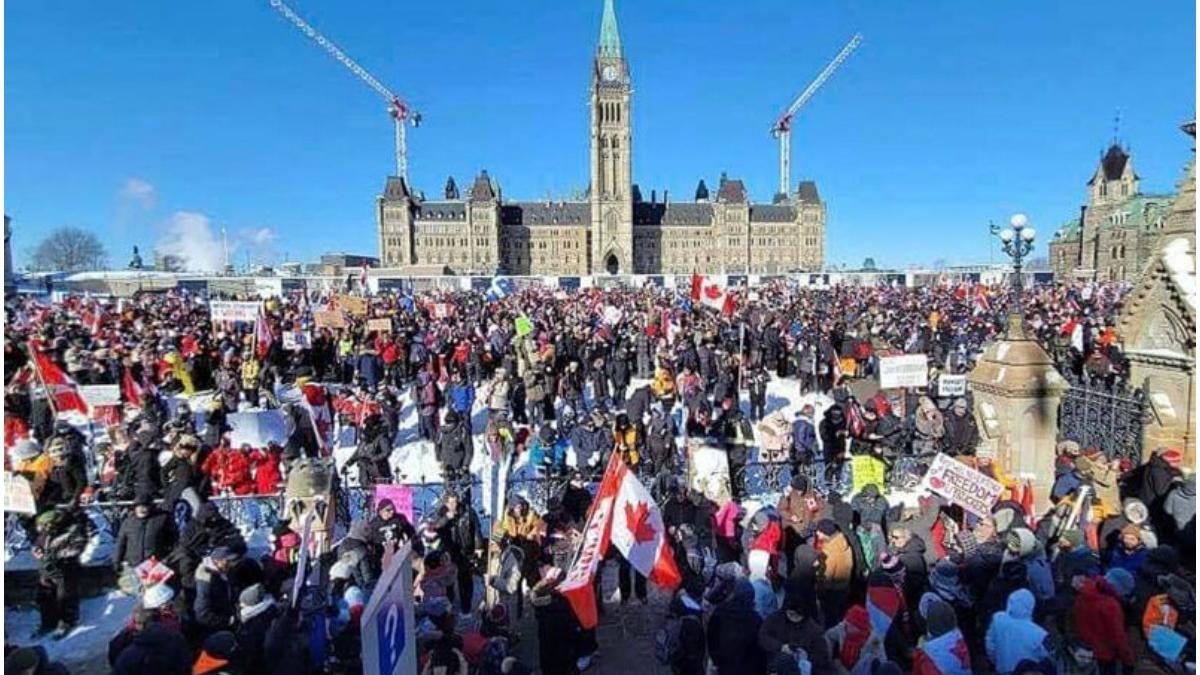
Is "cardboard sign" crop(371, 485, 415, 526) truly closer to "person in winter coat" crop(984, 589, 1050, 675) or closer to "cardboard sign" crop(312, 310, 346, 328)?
"person in winter coat" crop(984, 589, 1050, 675)

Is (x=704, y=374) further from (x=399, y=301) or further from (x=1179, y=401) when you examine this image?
(x=399, y=301)

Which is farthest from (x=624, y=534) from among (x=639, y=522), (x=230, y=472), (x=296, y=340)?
(x=296, y=340)

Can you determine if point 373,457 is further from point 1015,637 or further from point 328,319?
point 328,319

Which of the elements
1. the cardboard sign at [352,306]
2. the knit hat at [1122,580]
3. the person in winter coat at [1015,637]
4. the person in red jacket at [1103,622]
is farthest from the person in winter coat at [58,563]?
the cardboard sign at [352,306]

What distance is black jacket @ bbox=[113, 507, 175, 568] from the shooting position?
22.2ft

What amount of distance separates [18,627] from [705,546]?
7.03 m

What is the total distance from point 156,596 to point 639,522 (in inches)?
144

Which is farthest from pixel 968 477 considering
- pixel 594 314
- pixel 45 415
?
pixel 594 314

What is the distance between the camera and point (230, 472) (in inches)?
358

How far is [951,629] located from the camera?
4852mm

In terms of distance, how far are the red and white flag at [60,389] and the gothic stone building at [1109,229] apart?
8250cm

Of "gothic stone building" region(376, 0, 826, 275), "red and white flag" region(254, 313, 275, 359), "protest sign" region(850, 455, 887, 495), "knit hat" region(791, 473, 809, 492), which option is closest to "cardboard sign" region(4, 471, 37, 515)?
"knit hat" region(791, 473, 809, 492)

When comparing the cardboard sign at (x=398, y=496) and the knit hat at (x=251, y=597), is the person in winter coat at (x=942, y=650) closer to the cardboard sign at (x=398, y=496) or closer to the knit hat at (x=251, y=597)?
Answer: the knit hat at (x=251, y=597)

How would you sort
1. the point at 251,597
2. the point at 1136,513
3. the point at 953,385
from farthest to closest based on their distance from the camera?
the point at 953,385
the point at 1136,513
the point at 251,597
